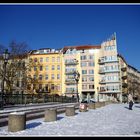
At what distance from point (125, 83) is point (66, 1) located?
7888 centimetres

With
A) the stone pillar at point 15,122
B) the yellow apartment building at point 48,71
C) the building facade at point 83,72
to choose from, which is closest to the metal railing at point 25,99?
the stone pillar at point 15,122

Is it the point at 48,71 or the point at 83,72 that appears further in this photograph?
→ the point at 48,71

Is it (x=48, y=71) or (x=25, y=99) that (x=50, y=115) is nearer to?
(x=25, y=99)

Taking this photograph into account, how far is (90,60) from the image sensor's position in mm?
79875

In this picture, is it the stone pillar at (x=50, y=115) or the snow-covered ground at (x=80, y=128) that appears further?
the stone pillar at (x=50, y=115)

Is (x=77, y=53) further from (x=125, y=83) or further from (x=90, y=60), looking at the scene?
(x=125, y=83)

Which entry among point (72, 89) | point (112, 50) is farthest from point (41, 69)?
point (112, 50)

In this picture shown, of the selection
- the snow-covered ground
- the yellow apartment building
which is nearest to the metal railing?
the snow-covered ground

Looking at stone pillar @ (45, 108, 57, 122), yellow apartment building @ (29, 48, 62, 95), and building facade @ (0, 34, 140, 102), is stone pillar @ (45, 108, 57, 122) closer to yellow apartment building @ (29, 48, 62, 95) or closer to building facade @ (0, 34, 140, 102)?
building facade @ (0, 34, 140, 102)

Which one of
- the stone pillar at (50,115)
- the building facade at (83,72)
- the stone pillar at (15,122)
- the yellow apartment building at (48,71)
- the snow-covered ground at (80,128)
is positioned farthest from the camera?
the yellow apartment building at (48,71)

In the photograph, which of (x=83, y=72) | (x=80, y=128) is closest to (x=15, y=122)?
(x=80, y=128)

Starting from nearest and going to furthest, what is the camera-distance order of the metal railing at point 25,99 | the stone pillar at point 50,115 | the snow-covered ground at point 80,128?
the snow-covered ground at point 80,128
the stone pillar at point 50,115
the metal railing at point 25,99

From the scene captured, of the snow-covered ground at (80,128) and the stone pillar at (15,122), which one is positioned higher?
the stone pillar at (15,122)

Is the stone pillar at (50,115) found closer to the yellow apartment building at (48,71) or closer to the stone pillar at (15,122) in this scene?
the stone pillar at (15,122)
